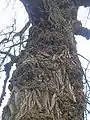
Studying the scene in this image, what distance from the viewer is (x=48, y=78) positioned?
148cm

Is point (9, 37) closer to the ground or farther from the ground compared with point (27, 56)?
farther from the ground

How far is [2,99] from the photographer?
5.96 ft

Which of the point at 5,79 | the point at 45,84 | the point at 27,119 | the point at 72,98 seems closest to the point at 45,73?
the point at 45,84

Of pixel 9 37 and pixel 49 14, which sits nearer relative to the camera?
pixel 49 14

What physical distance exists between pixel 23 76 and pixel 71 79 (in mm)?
221

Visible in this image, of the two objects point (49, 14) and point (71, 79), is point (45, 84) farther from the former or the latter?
point (49, 14)

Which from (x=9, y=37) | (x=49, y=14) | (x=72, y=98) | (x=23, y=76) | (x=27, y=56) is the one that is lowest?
(x=72, y=98)

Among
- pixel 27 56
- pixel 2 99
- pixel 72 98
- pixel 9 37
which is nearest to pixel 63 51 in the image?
pixel 27 56

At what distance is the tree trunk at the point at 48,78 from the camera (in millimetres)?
1349

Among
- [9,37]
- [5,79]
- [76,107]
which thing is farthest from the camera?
[9,37]

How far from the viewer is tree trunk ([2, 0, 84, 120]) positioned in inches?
53.1

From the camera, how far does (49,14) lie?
1829mm

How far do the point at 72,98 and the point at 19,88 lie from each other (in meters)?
0.24

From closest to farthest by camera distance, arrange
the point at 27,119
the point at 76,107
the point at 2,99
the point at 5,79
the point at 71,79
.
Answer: the point at 27,119 → the point at 76,107 → the point at 71,79 → the point at 2,99 → the point at 5,79
